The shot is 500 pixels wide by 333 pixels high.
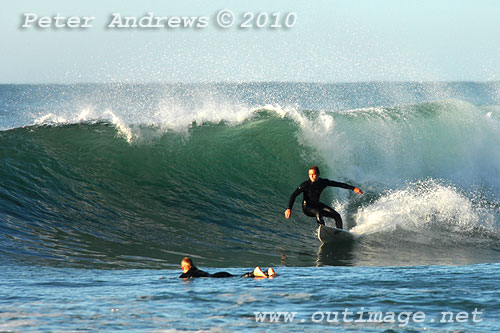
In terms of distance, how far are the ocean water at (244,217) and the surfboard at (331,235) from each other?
18cm

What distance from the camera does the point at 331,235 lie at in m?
11.5

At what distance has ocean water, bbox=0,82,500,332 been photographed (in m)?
6.90

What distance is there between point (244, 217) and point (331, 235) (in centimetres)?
266

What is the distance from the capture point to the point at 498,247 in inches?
466

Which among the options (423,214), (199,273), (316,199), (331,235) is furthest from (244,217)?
(199,273)

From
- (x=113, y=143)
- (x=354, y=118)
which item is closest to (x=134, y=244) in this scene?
(x=113, y=143)

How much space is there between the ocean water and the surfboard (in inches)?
7.0

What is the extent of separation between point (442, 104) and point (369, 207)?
353 inches

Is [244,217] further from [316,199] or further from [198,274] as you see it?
[198,274]

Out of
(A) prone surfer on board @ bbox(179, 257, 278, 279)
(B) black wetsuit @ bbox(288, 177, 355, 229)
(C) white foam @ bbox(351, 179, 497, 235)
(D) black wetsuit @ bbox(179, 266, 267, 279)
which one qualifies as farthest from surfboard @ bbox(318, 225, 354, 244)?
(D) black wetsuit @ bbox(179, 266, 267, 279)

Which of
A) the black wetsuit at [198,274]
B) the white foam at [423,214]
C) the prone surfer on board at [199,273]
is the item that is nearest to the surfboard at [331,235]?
the white foam at [423,214]

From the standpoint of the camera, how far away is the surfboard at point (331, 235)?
37.4 ft

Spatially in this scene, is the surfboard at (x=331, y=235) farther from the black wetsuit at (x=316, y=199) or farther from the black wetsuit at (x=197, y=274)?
the black wetsuit at (x=197, y=274)

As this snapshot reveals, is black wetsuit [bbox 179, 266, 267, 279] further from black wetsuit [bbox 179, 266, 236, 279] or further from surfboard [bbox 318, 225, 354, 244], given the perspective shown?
surfboard [bbox 318, 225, 354, 244]
